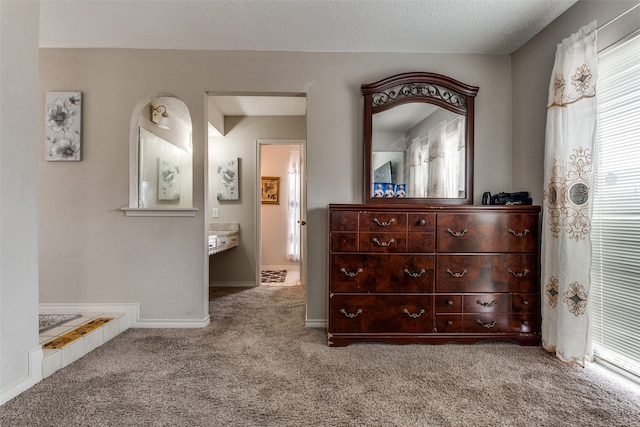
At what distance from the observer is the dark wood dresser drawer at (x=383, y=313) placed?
230 cm

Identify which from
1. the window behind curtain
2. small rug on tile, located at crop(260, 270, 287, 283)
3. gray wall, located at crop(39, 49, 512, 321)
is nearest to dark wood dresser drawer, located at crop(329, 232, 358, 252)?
gray wall, located at crop(39, 49, 512, 321)

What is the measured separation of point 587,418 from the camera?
148cm

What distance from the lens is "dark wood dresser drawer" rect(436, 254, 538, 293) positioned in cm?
231

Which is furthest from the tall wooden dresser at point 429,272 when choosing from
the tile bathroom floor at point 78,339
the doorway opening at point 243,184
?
the doorway opening at point 243,184

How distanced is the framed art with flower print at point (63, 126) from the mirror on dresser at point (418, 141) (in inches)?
97.1

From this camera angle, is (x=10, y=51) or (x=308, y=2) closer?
(x=10, y=51)

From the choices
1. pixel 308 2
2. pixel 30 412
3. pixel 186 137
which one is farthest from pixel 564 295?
pixel 186 137

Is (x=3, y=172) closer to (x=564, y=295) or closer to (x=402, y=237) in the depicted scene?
(x=402, y=237)

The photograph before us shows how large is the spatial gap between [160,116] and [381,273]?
2.72 meters

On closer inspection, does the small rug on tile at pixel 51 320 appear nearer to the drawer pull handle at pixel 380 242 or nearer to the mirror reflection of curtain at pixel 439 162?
the drawer pull handle at pixel 380 242

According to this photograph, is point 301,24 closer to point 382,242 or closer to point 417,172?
point 417,172

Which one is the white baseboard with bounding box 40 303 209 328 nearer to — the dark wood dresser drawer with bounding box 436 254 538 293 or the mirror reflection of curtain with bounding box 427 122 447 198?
→ the dark wood dresser drawer with bounding box 436 254 538 293

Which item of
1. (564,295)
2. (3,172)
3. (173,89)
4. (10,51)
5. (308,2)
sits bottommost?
(564,295)

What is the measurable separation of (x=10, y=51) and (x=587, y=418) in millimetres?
3403
